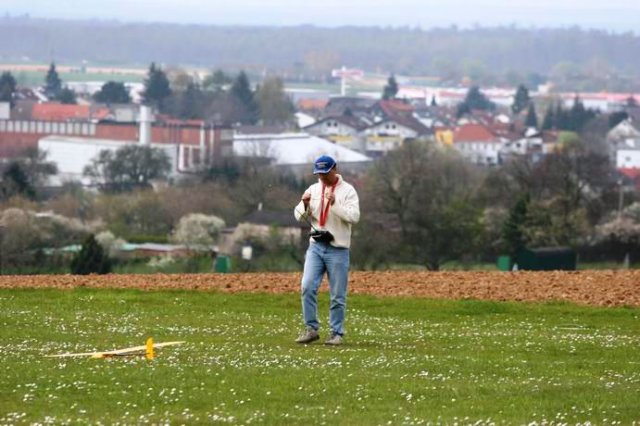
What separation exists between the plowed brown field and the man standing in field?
599 centimetres

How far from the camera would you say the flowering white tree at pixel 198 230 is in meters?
74.5

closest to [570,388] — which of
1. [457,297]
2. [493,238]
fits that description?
[457,297]

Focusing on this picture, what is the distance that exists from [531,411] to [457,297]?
1059 cm

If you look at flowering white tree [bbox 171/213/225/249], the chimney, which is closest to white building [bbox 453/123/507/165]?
the chimney

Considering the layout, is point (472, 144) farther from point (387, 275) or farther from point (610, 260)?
point (387, 275)

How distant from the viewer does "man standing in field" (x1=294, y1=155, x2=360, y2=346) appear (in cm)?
1648

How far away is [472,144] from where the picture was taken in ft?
598

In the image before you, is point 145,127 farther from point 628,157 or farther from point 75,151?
point 628,157

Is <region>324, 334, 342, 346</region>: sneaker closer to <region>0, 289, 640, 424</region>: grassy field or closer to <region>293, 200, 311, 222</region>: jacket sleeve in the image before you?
<region>0, 289, 640, 424</region>: grassy field

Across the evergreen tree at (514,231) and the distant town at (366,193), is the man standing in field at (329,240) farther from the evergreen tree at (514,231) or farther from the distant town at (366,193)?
the evergreen tree at (514,231)

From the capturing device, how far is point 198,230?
7569 cm

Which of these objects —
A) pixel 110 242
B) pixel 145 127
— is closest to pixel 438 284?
pixel 110 242

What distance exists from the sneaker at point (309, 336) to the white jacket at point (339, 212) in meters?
0.72

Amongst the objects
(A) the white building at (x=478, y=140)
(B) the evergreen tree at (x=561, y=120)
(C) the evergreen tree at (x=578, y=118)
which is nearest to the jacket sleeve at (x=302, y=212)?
(A) the white building at (x=478, y=140)
